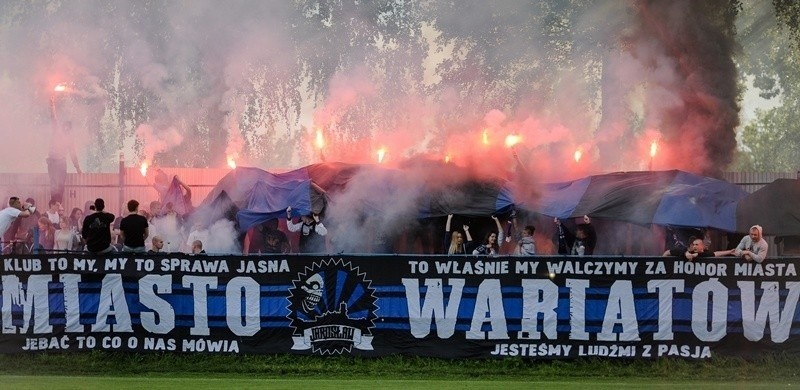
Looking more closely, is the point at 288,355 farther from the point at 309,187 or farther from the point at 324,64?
the point at 324,64

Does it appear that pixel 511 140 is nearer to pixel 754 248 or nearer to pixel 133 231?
pixel 754 248

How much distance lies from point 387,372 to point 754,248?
212 inches

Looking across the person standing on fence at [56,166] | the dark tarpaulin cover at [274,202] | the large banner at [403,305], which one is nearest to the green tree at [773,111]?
the person standing on fence at [56,166]

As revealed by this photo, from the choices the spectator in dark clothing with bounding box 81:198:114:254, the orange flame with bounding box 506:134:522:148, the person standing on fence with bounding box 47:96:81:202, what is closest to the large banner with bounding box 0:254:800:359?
the spectator in dark clothing with bounding box 81:198:114:254

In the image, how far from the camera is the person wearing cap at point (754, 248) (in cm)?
1405

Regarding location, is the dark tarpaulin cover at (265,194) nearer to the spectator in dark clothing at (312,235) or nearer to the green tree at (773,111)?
the spectator in dark clothing at (312,235)

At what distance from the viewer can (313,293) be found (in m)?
Answer: 14.4

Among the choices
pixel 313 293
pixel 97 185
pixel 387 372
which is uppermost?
pixel 97 185

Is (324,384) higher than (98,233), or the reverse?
(98,233)

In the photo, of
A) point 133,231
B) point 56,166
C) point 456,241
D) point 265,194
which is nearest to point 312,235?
point 265,194

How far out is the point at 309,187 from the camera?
20531mm

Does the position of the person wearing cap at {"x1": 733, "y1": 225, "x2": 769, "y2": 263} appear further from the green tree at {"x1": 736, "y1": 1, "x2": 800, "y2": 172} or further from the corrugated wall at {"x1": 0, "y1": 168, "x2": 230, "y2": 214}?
the green tree at {"x1": 736, "y1": 1, "x2": 800, "y2": 172}

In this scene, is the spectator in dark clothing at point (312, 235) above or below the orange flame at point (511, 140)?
below

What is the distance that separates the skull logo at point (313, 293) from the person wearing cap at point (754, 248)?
576 cm
